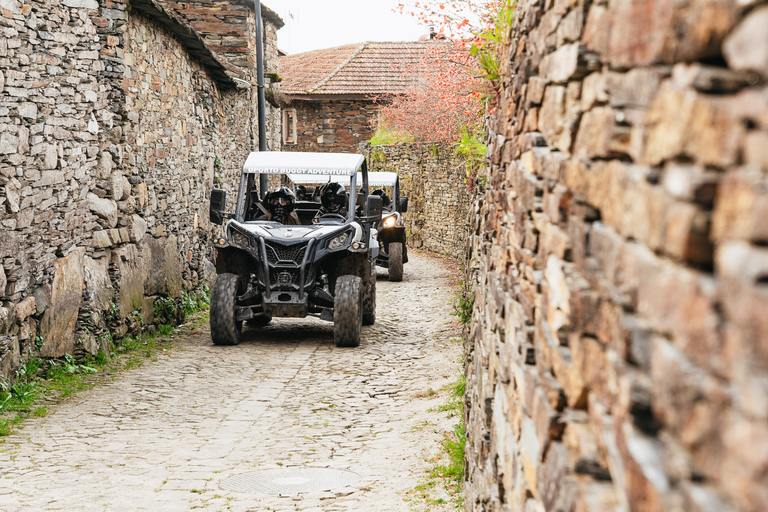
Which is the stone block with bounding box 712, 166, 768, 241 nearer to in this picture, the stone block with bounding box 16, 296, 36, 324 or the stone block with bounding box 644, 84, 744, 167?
the stone block with bounding box 644, 84, 744, 167

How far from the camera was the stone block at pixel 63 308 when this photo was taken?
7430mm

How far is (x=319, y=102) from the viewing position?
30.7 m

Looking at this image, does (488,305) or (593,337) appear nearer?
(593,337)

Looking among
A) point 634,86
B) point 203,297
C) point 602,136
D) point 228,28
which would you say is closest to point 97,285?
point 203,297

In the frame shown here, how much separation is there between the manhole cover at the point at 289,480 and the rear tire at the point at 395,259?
996 centimetres

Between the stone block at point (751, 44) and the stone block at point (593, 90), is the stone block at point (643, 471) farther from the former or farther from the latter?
the stone block at point (593, 90)

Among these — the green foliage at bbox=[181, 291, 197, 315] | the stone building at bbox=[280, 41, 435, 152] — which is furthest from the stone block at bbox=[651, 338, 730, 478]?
the stone building at bbox=[280, 41, 435, 152]

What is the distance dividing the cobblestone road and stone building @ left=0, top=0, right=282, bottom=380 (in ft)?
2.85

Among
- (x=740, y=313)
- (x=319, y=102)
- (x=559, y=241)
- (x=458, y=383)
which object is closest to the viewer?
(x=740, y=313)

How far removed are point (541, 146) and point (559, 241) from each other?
0.47 metres

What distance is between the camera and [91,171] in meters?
8.38

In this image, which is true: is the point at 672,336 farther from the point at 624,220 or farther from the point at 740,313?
the point at 624,220

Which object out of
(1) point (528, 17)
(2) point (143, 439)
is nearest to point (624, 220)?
(1) point (528, 17)

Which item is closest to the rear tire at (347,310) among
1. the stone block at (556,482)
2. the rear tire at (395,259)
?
the rear tire at (395,259)
